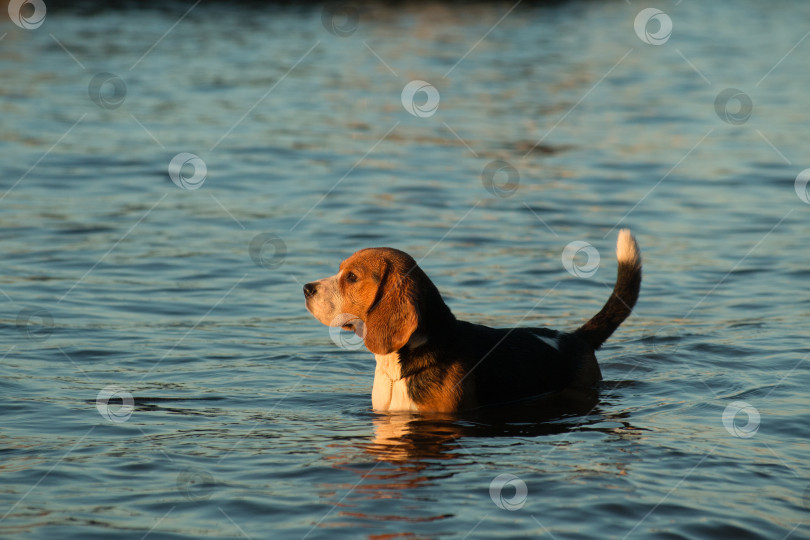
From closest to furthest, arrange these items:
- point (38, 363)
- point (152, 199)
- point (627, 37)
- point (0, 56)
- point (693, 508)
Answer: point (693, 508) < point (38, 363) < point (152, 199) < point (0, 56) < point (627, 37)

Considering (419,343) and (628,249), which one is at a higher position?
(628,249)

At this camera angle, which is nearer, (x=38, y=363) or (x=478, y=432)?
(x=478, y=432)

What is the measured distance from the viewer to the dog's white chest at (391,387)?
6.81 meters

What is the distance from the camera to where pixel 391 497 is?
5.55 meters

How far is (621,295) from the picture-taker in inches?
293

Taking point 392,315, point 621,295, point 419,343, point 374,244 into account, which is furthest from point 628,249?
point 374,244

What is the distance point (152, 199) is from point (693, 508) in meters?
8.88

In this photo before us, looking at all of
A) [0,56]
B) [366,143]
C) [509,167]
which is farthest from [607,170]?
[0,56]

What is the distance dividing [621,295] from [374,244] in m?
4.35

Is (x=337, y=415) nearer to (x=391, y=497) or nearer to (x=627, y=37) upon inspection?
(x=391, y=497)

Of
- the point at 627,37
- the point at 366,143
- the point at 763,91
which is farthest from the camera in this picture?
the point at 627,37

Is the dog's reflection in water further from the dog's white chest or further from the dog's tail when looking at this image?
the dog's tail

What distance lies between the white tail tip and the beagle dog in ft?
2.69

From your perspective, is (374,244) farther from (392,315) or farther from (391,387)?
(392,315)
